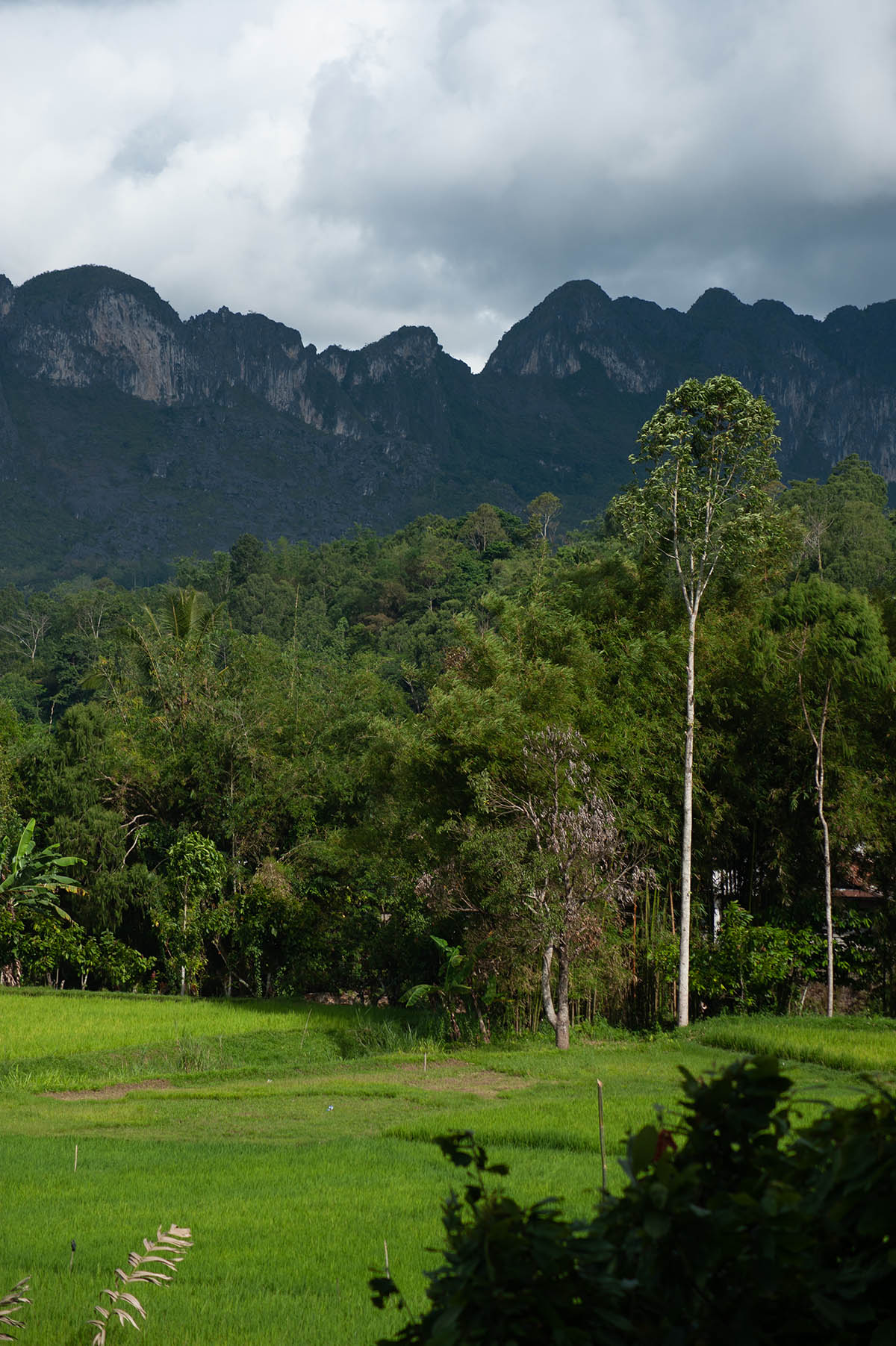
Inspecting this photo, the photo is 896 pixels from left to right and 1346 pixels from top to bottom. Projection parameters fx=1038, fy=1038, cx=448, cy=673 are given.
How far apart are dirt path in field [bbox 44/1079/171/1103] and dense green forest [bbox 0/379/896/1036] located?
16.5 ft

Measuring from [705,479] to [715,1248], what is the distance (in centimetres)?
1764

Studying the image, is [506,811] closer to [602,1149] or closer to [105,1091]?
[105,1091]

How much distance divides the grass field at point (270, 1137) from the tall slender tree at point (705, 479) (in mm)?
6664

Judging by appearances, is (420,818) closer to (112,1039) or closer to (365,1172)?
(112,1039)

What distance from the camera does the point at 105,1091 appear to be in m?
13.7

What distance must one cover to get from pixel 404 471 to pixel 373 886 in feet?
567

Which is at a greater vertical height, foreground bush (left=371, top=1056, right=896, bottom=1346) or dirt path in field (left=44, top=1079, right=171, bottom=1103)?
foreground bush (left=371, top=1056, right=896, bottom=1346)

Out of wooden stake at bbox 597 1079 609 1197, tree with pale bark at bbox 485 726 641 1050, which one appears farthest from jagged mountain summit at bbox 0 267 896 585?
wooden stake at bbox 597 1079 609 1197

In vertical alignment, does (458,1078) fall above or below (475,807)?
below

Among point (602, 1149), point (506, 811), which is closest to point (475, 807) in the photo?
point (506, 811)

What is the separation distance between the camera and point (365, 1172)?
28.2ft

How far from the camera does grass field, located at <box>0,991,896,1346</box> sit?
5598mm

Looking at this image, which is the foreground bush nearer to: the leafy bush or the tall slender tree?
the tall slender tree

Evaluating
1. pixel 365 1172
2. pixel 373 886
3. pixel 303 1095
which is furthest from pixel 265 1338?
pixel 373 886
